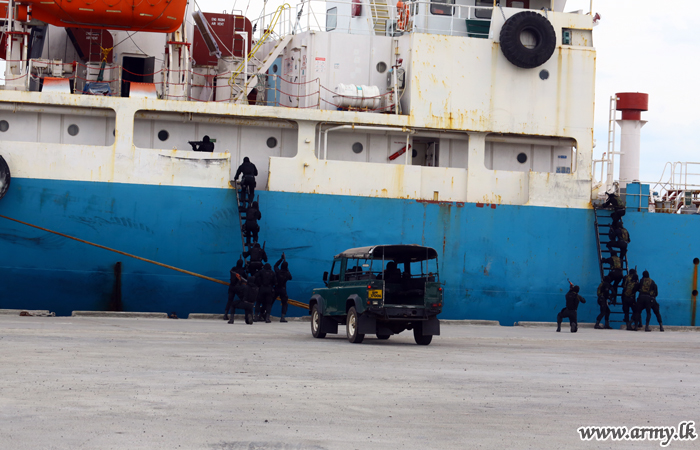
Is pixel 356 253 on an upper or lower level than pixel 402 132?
lower

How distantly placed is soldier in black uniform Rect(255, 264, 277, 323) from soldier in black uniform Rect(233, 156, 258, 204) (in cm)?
195

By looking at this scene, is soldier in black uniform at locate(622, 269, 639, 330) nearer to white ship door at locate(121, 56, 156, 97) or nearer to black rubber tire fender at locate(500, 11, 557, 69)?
black rubber tire fender at locate(500, 11, 557, 69)

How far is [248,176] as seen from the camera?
58.0 ft

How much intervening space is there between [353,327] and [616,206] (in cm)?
960

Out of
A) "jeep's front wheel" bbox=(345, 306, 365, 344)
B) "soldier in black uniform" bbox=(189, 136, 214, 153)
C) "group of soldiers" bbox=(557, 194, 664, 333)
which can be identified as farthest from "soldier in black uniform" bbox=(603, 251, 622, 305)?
"soldier in black uniform" bbox=(189, 136, 214, 153)

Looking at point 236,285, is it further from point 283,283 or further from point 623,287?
point 623,287

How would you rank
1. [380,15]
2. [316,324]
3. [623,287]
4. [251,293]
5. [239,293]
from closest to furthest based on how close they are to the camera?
[316,324], [251,293], [239,293], [623,287], [380,15]

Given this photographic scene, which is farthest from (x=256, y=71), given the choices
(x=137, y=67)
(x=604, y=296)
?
(x=604, y=296)

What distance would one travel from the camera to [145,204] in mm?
17766

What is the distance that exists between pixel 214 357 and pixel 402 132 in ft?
36.0

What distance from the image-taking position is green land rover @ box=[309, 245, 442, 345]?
12.7 metres

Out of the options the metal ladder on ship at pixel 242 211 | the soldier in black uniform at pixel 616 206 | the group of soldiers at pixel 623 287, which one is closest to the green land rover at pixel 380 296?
the metal ladder on ship at pixel 242 211

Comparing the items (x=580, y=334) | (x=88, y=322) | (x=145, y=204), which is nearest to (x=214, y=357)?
(x=88, y=322)

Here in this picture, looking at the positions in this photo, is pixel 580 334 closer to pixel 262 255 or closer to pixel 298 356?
pixel 262 255
